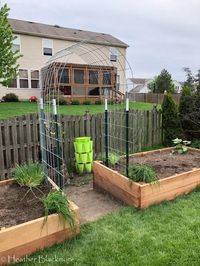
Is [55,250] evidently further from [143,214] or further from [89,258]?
[143,214]

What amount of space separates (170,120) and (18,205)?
459 centimetres

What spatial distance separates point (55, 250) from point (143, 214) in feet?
4.21

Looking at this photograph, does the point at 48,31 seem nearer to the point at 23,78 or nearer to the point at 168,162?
the point at 23,78

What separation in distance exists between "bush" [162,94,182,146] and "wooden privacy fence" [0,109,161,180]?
27 centimetres

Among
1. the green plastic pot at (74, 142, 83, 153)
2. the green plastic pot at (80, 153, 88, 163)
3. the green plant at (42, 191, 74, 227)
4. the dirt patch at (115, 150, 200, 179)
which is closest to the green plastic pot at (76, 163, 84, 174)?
the green plastic pot at (80, 153, 88, 163)

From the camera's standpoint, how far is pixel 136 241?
110 inches

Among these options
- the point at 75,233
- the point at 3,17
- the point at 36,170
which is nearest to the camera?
the point at 75,233

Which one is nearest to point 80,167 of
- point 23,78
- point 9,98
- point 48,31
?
point 9,98

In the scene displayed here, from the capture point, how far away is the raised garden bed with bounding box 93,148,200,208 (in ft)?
11.6

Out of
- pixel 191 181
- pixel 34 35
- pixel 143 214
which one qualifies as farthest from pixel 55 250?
pixel 34 35

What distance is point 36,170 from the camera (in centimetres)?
376

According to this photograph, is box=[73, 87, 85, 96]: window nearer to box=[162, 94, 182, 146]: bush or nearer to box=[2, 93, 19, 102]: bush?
box=[2, 93, 19, 102]: bush

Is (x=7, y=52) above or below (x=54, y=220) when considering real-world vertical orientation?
above

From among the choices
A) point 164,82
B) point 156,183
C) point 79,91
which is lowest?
point 156,183
